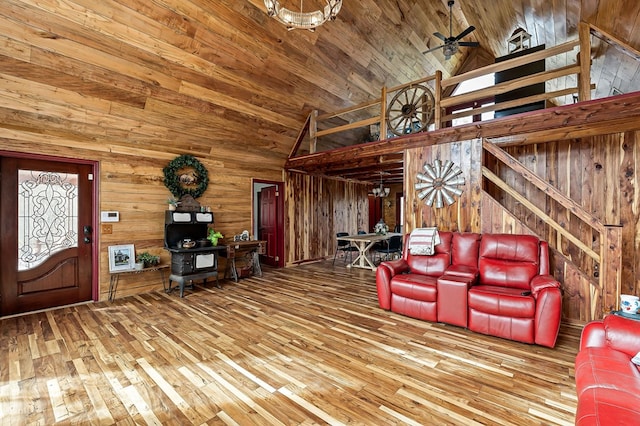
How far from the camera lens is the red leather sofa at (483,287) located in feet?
9.31

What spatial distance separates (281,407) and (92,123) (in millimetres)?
4458

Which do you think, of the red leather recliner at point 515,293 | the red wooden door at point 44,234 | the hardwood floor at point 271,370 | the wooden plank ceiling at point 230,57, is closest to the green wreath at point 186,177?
the wooden plank ceiling at point 230,57

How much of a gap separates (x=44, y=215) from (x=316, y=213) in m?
5.34

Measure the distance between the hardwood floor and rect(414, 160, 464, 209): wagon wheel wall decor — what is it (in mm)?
1905

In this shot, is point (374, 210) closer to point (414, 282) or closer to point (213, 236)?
point (213, 236)

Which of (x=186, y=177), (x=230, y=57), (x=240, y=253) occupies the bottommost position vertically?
(x=240, y=253)

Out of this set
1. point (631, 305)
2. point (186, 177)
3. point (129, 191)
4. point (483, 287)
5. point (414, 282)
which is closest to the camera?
point (631, 305)

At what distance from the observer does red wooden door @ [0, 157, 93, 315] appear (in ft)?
12.4

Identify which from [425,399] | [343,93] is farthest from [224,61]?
[425,399]

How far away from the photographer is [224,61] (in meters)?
4.24

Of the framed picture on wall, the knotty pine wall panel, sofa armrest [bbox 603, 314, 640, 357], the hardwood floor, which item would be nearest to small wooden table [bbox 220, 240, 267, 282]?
the framed picture on wall

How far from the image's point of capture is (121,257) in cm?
454

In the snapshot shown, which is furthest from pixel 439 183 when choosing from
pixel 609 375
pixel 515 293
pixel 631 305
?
pixel 609 375

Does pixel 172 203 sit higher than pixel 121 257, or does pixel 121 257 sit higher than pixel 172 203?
pixel 172 203
